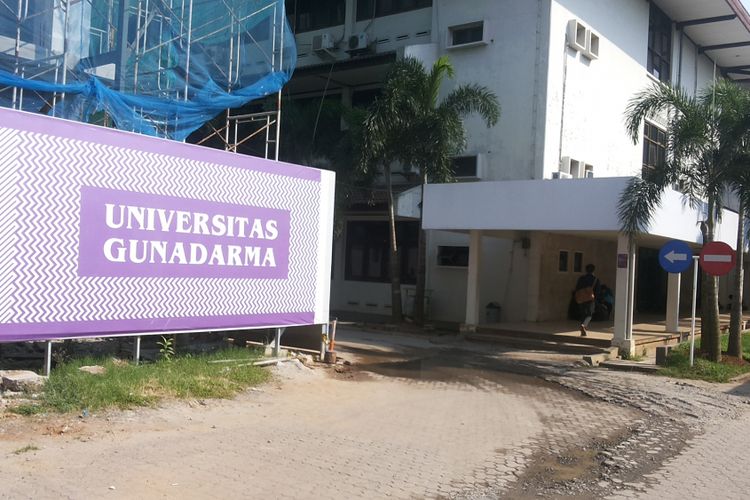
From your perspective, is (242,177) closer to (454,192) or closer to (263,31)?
(263,31)

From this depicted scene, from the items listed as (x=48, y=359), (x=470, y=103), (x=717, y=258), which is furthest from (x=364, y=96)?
(x=48, y=359)

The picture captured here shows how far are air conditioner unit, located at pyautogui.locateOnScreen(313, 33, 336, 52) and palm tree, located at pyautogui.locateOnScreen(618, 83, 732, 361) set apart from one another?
42.3ft

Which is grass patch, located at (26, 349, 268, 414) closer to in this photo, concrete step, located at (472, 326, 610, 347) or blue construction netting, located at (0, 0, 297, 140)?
blue construction netting, located at (0, 0, 297, 140)

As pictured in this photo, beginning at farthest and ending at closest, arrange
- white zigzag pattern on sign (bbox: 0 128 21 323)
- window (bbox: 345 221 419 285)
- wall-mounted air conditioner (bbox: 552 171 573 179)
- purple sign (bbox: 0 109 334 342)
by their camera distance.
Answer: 1. window (bbox: 345 221 419 285)
2. wall-mounted air conditioner (bbox: 552 171 573 179)
3. purple sign (bbox: 0 109 334 342)
4. white zigzag pattern on sign (bbox: 0 128 21 323)

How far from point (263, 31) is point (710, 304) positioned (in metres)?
10.9

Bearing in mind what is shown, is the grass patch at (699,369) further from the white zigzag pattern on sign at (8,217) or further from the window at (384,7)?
the window at (384,7)

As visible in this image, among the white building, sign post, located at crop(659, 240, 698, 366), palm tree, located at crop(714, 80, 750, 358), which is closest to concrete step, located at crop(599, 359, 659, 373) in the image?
sign post, located at crop(659, 240, 698, 366)

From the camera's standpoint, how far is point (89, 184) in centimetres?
844

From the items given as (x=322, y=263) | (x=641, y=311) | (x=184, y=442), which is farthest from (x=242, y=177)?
(x=641, y=311)

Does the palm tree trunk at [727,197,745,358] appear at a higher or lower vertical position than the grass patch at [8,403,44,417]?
higher

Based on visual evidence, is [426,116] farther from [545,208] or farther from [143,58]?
[143,58]

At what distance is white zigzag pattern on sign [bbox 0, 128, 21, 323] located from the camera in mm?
7617

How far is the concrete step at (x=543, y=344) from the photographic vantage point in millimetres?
15359

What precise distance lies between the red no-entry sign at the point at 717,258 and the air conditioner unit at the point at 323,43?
1530 cm
